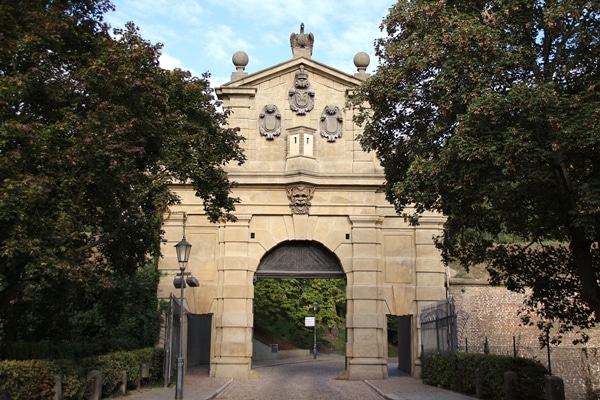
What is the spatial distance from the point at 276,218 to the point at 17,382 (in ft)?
43.9

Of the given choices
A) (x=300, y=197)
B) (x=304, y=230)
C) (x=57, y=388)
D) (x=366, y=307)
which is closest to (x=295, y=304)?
(x=304, y=230)

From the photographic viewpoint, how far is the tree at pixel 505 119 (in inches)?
396

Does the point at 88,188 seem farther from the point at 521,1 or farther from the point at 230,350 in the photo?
the point at 230,350

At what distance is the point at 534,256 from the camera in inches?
542

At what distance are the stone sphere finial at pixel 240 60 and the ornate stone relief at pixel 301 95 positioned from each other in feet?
7.79

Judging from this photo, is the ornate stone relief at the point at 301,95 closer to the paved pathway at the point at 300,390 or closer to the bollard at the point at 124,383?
the paved pathway at the point at 300,390

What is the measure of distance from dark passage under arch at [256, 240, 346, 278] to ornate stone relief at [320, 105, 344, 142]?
13.5ft

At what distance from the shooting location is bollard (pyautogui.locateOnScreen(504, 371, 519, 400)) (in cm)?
1407

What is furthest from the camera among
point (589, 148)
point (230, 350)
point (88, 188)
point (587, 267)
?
point (230, 350)

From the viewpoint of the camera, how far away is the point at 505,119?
1057 cm

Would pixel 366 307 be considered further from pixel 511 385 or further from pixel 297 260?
pixel 511 385

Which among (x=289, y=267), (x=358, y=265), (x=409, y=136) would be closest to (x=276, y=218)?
(x=289, y=267)

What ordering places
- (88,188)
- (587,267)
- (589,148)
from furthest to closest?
(88,188), (587,267), (589,148)

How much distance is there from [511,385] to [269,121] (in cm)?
1383
